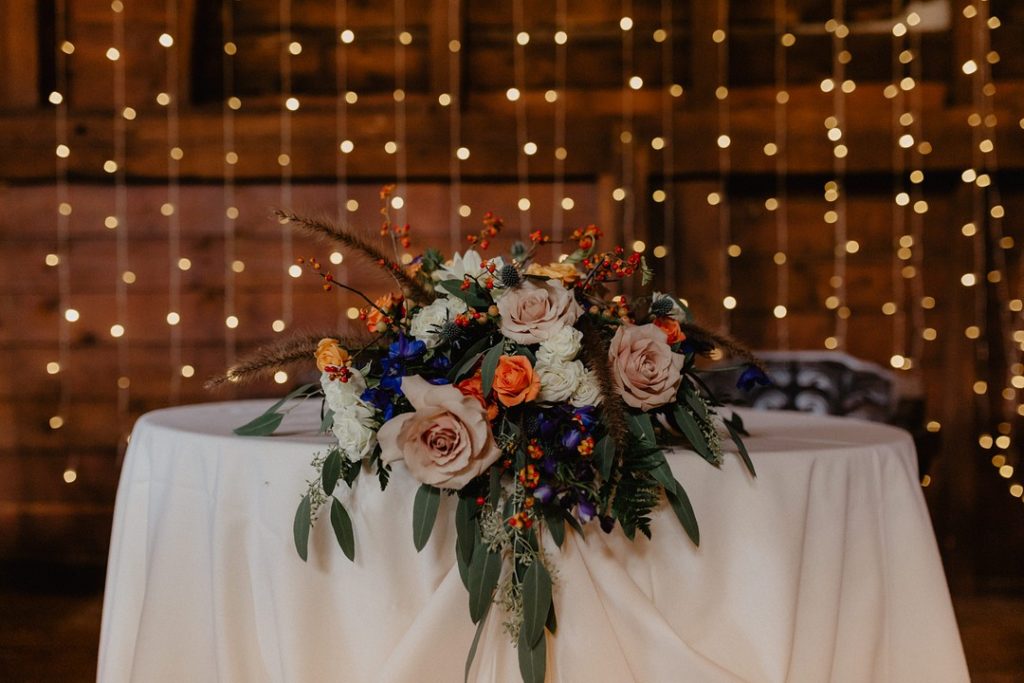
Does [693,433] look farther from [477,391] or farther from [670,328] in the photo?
[477,391]

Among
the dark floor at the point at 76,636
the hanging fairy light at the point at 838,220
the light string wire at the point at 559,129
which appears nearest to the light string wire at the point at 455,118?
the light string wire at the point at 559,129

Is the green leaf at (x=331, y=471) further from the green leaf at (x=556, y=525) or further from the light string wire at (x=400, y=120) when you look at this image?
the light string wire at (x=400, y=120)

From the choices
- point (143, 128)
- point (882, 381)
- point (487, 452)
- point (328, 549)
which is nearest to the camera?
point (487, 452)

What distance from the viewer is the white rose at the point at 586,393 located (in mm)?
1062

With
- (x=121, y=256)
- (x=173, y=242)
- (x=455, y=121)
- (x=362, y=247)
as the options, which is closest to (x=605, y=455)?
(x=362, y=247)

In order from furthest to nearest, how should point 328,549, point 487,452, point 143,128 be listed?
1. point 143,128
2. point 328,549
3. point 487,452

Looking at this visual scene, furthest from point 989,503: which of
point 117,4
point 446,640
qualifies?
point 117,4

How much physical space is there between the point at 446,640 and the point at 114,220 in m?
2.60

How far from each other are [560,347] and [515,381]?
0.26 feet

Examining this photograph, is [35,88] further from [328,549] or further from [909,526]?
[909,526]

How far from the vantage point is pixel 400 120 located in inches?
118

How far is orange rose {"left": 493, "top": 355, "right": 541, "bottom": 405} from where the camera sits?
3.35 ft

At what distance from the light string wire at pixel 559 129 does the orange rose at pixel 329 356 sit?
192 cm

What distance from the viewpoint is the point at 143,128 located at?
2994mm
